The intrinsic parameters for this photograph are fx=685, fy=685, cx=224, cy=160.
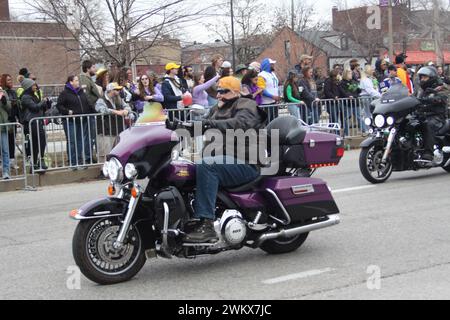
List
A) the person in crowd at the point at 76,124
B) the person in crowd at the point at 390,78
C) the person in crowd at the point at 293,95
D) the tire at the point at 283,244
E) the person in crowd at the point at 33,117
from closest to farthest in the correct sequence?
the tire at the point at 283,244, the person in crowd at the point at 33,117, the person in crowd at the point at 76,124, the person in crowd at the point at 293,95, the person in crowd at the point at 390,78

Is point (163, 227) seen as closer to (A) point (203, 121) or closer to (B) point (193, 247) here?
(B) point (193, 247)

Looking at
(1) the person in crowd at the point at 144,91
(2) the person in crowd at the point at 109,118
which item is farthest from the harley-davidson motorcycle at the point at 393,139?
(2) the person in crowd at the point at 109,118

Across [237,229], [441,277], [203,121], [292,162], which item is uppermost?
[203,121]

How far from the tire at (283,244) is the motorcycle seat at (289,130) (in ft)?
3.16

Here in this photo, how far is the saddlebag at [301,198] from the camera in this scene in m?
6.24

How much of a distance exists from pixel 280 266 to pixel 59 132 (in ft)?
24.2

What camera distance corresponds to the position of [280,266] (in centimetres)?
622

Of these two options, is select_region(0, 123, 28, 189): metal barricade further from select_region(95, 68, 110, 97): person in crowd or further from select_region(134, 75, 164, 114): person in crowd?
select_region(134, 75, 164, 114): person in crowd

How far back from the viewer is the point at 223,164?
5957mm

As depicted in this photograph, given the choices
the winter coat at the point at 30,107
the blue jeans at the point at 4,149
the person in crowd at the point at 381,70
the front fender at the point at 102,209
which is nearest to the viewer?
the front fender at the point at 102,209

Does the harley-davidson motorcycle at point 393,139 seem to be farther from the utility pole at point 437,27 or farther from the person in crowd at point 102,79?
the utility pole at point 437,27

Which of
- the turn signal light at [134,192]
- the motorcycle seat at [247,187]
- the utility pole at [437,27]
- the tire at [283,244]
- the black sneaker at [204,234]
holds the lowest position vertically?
the tire at [283,244]

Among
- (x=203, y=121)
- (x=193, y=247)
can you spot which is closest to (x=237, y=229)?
(x=193, y=247)
